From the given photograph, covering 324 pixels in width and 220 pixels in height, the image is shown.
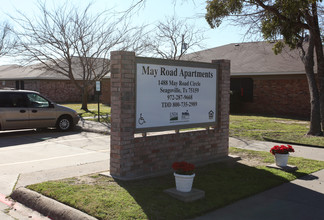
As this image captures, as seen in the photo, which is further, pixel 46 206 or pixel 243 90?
pixel 243 90

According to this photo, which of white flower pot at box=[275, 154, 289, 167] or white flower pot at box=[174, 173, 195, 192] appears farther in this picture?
white flower pot at box=[275, 154, 289, 167]

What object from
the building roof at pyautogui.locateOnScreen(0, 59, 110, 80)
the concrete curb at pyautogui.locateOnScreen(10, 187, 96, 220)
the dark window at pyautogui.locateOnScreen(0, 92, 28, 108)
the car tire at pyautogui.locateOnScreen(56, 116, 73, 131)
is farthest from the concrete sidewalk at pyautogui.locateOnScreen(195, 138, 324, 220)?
the building roof at pyautogui.locateOnScreen(0, 59, 110, 80)

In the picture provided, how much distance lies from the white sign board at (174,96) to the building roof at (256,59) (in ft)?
35.7

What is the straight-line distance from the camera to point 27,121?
44.3 ft

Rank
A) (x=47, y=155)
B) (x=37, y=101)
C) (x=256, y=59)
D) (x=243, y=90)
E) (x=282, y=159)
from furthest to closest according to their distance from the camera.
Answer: (x=256, y=59) → (x=243, y=90) → (x=37, y=101) → (x=47, y=155) → (x=282, y=159)

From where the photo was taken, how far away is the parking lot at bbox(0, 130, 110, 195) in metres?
7.30

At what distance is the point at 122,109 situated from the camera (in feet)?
21.9

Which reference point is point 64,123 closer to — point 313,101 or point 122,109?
point 122,109

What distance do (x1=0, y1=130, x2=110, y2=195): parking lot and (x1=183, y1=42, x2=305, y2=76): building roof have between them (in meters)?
11.0

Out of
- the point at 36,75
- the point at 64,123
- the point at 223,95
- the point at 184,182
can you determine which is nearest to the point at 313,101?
the point at 223,95

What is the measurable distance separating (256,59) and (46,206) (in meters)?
21.2

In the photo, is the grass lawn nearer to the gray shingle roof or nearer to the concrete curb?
the concrete curb

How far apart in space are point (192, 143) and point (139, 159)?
5.33 feet

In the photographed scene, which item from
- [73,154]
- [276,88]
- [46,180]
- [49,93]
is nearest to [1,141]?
[73,154]
